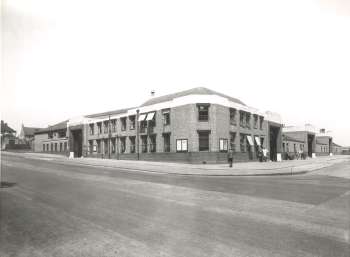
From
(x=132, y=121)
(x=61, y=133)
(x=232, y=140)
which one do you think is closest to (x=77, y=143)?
(x=61, y=133)

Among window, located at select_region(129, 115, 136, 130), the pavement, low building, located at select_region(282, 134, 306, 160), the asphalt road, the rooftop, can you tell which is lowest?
the pavement

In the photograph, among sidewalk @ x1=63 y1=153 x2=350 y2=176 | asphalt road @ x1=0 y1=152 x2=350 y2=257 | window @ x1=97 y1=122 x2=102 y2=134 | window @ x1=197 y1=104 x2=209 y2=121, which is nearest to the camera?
asphalt road @ x1=0 y1=152 x2=350 y2=257

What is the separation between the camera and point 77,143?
5050 cm

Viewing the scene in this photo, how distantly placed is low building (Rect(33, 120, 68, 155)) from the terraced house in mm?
10449

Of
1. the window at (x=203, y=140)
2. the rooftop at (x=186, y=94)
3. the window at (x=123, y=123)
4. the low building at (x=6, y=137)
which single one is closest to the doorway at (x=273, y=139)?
the rooftop at (x=186, y=94)

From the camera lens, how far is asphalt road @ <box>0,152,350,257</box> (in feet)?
16.9

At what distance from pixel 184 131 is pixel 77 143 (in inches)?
1029

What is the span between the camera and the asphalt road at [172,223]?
5.16 m

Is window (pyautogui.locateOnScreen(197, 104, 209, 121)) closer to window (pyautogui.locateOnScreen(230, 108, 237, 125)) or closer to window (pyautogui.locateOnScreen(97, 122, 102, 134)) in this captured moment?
window (pyautogui.locateOnScreen(230, 108, 237, 125))

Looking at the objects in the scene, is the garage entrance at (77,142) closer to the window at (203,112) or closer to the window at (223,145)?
the window at (203,112)

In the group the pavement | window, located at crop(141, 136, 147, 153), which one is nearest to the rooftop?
window, located at crop(141, 136, 147, 153)

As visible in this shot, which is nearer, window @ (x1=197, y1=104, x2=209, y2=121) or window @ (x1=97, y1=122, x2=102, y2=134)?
window @ (x1=197, y1=104, x2=209, y2=121)

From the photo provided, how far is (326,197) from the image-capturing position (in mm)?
10781

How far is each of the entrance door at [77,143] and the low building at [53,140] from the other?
206cm
